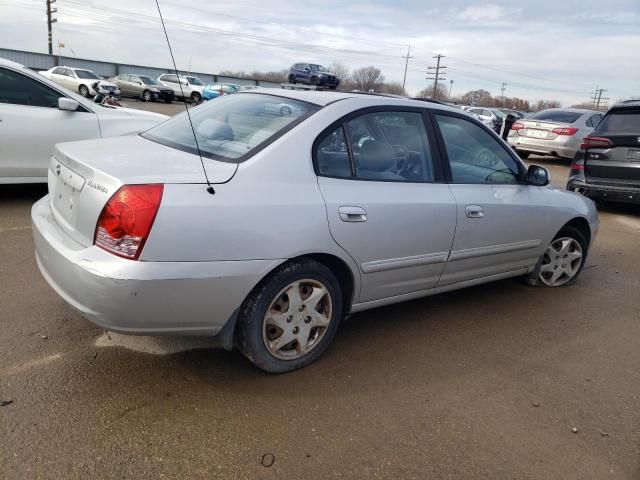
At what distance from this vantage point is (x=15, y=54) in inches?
1483

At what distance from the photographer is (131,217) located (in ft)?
7.67

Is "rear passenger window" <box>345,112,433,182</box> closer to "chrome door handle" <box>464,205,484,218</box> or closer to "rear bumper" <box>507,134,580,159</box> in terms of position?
"chrome door handle" <box>464,205,484,218</box>

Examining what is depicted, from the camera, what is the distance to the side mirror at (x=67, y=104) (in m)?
5.64

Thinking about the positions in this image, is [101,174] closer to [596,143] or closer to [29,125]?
[29,125]

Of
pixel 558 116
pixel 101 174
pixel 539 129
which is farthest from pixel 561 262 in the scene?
pixel 558 116

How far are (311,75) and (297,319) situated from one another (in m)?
31.6

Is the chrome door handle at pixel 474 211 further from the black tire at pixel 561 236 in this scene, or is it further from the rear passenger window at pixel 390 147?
the black tire at pixel 561 236

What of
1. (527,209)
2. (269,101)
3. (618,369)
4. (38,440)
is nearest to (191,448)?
(38,440)

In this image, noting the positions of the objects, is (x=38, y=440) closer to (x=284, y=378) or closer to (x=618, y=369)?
(x=284, y=378)

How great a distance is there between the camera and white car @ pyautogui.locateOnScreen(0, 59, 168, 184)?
5.54m

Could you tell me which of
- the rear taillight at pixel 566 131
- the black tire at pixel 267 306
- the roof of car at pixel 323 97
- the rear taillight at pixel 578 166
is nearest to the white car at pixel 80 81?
the rear taillight at pixel 566 131

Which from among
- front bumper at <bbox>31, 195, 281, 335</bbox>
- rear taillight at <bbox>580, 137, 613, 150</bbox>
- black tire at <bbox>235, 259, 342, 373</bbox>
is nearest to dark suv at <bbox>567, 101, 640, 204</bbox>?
rear taillight at <bbox>580, 137, 613, 150</bbox>

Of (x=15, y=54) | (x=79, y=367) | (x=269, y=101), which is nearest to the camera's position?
(x=79, y=367)

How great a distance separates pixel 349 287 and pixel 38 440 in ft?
5.69
